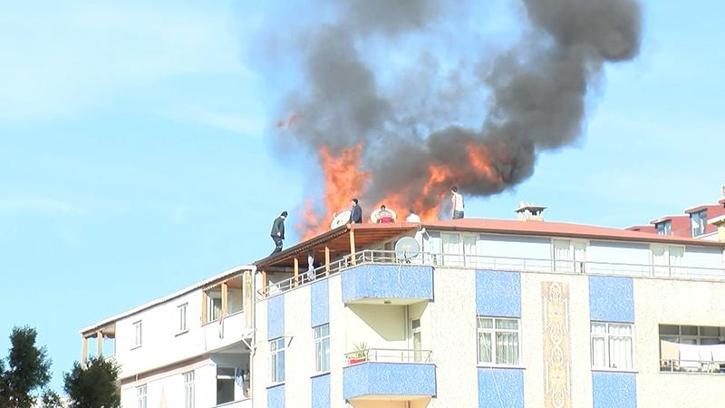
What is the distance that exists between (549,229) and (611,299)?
4253mm

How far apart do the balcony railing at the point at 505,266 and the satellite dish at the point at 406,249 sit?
0.08 metres

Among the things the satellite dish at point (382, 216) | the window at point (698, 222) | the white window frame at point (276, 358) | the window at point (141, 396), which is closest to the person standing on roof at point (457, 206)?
the satellite dish at point (382, 216)

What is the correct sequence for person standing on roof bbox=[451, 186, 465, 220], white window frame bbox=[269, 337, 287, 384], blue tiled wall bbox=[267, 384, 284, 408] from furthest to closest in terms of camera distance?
1. person standing on roof bbox=[451, 186, 465, 220]
2. white window frame bbox=[269, 337, 287, 384]
3. blue tiled wall bbox=[267, 384, 284, 408]

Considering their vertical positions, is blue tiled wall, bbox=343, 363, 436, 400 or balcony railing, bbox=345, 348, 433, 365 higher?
balcony railing, bbox=345, 348, 433, 365

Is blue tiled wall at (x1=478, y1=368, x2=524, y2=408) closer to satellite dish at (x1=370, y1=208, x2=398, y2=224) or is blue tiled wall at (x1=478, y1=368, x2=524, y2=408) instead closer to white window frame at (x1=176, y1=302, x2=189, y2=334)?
satellite dish at (x1=370, y1=208, x2=398, y2=224)

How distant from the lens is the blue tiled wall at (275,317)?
66375mm

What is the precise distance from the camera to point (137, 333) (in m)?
80.2

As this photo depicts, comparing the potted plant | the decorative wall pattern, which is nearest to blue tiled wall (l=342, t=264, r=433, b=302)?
the potted plant

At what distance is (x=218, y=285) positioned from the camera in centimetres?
7212

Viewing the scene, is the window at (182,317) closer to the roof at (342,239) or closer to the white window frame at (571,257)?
the roof at (342,239)

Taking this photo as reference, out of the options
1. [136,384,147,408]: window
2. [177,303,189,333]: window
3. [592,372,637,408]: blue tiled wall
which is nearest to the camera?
→ [592,372,637,408]: blue tiled wall

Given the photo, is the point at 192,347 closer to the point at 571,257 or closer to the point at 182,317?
the point at 182,317

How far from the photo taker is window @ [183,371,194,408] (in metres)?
74.1

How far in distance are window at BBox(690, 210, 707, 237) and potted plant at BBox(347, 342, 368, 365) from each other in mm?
36499
